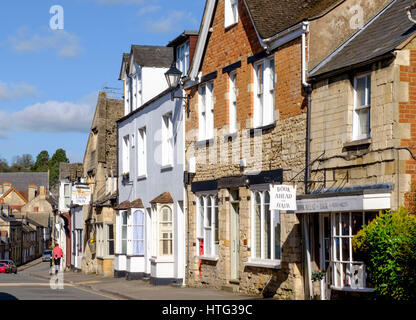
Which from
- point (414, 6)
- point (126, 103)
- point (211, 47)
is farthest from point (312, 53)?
point (126, 103)

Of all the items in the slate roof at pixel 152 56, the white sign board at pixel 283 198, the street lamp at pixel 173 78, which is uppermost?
the slate roof at pixel 152 56

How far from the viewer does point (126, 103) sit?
36438 millimetres

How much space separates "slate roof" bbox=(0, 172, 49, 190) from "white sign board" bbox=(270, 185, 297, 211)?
14324 centimetres

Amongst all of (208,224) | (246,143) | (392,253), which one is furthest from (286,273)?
(208,224)

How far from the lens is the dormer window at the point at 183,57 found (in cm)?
2842

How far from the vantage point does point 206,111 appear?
82.1ft

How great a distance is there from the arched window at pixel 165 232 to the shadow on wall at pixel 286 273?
832 cm

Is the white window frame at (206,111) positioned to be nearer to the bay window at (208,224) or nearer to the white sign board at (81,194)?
the bay window at (208,224)

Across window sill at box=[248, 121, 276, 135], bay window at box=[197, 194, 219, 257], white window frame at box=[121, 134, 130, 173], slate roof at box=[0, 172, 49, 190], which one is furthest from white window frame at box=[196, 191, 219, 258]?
slate roof at box=[0, 172, 49, 190]

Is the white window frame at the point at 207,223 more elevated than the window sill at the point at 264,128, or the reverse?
the window sill at the point at 264,128

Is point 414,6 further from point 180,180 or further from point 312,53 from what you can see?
point 180,180

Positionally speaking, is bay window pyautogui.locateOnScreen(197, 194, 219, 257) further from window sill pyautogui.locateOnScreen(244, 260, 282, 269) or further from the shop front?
the shop front

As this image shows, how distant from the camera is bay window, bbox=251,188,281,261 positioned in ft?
67.8

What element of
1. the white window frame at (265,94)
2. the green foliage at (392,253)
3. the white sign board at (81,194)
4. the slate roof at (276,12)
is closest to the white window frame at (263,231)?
the white window frame at (265,94)
